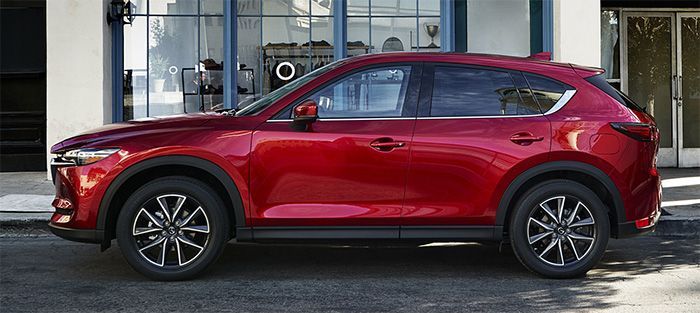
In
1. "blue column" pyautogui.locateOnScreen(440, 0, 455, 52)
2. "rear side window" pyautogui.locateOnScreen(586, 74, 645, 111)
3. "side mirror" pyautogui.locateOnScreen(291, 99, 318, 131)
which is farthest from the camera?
"blue column" pyautogui.locateOnScreen(440, 0, 455, 52)

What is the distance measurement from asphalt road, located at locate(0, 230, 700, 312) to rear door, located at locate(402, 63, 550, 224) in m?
0.52

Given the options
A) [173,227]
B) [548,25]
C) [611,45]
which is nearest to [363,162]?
[173,227]

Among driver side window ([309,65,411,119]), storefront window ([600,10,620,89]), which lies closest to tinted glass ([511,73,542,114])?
driver side window ([309,65,411,119])

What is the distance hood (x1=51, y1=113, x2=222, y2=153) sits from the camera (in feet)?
20.4

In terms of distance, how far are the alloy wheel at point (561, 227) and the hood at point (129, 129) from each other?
7.86ft

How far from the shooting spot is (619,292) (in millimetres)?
6039

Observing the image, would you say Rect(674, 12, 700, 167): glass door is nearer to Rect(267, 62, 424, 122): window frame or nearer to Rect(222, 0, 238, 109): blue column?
Rect(222, 0, 238, 109): blue column

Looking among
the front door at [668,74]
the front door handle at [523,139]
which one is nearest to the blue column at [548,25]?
the front door at [668,74]

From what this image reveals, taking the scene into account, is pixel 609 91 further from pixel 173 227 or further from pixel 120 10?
pixel 120 10

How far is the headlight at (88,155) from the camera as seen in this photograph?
6.14 metres

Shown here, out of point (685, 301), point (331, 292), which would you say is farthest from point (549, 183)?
point (331, 292)

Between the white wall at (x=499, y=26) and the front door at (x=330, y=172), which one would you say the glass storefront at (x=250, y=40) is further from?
the front door at (x=330, y=172)

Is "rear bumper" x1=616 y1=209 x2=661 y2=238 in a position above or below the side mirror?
below

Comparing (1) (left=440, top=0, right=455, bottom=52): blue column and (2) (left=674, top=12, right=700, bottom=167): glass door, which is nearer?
(1) (left=440, top=0, right=455, bottom=52): blue column
